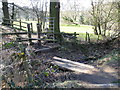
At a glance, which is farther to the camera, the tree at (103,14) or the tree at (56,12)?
the tree at (103,14)

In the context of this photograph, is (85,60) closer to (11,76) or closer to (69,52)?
(69,52)

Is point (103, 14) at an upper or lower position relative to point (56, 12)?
upper

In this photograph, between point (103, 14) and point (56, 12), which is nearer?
point (56, 12)

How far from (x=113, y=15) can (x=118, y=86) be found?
43.8ft

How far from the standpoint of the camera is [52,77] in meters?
4.54

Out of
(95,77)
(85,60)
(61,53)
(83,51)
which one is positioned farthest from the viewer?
(83,51)

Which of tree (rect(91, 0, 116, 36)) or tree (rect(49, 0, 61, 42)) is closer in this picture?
tree (rect(49, 0, 61, 42))

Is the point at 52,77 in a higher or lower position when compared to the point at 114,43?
lower

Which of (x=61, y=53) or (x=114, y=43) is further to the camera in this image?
(x=114, y=43)

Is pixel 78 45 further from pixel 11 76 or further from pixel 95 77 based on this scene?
pixel 11 76

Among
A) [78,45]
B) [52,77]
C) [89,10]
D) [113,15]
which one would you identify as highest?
[89,10]

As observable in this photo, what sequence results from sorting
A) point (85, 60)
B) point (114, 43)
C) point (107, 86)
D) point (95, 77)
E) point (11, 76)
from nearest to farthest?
point (107, 86) → point (11, 76) → point (95, 77) → point (85, 60) → point (114, 43)

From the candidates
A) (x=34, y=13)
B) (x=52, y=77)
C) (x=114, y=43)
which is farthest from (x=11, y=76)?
(x=34, y=13)

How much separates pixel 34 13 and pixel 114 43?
42.8ft
